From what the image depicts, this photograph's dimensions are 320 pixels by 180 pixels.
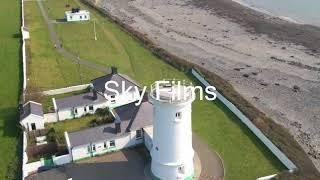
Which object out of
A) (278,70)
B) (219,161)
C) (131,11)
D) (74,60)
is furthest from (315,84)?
(131,11)

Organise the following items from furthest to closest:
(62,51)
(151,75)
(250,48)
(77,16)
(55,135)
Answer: (77,16) < (250,48) < (62,51) < (151,75) < (55,135)

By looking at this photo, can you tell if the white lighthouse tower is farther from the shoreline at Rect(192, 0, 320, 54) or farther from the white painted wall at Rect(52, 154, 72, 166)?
the shoreline at Rect(192, 0, 320, 54)

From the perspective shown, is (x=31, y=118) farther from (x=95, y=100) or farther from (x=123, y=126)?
(x=123, y=126)

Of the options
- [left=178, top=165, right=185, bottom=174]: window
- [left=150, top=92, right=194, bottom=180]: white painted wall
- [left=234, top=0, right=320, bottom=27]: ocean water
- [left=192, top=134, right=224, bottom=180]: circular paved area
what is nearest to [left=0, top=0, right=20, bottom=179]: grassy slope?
[left=150, top=92, right=194, bottom=180]: white painted wall

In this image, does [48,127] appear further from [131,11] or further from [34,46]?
[131,11]

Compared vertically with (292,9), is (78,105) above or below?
below

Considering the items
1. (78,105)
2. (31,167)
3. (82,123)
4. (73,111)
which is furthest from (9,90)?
(31,167)
